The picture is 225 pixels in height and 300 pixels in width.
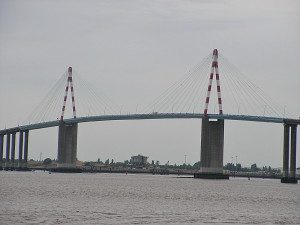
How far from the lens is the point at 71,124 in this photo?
144 meters

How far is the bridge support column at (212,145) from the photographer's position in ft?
383

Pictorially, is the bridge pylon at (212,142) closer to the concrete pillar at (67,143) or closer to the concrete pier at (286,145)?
the concrete pier at (286,145)

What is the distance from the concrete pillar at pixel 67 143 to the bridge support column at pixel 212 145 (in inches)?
1261

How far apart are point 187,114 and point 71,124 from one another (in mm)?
29409

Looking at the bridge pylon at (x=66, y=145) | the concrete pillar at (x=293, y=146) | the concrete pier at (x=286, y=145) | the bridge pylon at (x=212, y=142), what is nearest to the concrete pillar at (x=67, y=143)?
the bridge pylon at (x=66, y=145)

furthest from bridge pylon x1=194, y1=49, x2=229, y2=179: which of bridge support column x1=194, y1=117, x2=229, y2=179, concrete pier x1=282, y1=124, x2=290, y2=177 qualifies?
concrete pier x1=282, y1=124, x2=290, y2=177

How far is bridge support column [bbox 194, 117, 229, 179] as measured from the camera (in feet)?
383

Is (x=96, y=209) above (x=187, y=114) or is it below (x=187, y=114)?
below

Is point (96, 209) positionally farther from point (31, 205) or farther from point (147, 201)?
point (147, 201)

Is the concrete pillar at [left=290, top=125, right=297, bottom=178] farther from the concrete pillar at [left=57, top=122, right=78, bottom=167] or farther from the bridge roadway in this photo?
the concrete pillar at [left=57, top=122, right=78, bottom=167]

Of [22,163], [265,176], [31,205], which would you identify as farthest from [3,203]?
[265,176]

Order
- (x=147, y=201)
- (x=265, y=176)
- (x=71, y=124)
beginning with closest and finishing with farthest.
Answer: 1. (x=147, y=201)
2. (x=71, y=124)
3. (x=265, y=176)

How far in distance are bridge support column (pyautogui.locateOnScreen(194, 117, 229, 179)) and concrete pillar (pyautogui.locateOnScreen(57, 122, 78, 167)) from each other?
32.0 metres

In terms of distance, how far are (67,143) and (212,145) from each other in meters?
34.3
